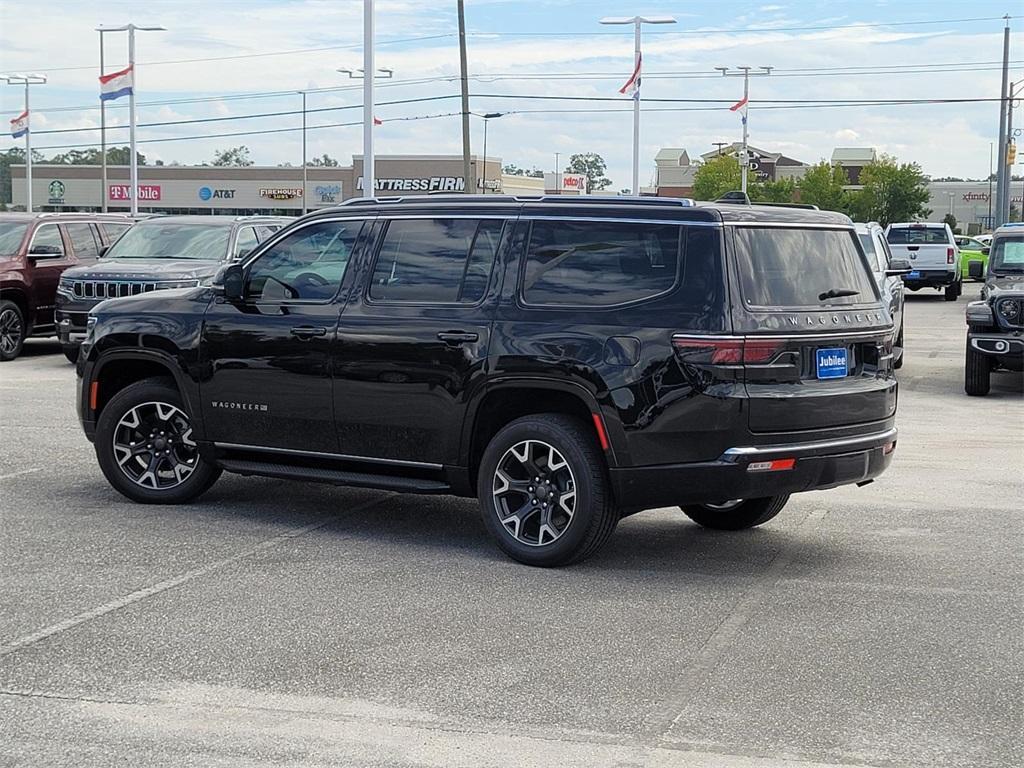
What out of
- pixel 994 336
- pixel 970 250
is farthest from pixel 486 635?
pixel 970 250

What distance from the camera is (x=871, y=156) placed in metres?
142

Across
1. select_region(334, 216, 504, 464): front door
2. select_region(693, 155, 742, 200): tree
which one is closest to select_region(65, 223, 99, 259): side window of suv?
select_region(334, 216, 504, 464): front door

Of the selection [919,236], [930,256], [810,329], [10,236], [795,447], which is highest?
[919,236]

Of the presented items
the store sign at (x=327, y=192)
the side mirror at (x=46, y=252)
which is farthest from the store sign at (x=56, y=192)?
the side mirror at (x=46, y=252)

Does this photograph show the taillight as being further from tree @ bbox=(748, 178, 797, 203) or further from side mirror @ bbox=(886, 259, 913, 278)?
tree @ bbox=(748, 178, 797, 203)

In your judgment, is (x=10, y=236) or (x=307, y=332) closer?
(x=307, y=332)

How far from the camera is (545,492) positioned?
7402mm

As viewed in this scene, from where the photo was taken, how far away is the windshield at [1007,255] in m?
19.3

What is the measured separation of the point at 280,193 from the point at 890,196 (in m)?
42.7

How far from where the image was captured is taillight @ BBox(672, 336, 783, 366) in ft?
22.6

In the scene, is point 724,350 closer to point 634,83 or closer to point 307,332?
point 307,332

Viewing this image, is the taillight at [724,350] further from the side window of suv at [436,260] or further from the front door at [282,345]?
→ the front door at [282,345]

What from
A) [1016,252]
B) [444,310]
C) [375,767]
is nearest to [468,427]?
[444,310]

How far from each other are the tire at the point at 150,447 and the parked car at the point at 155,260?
25.7ft
